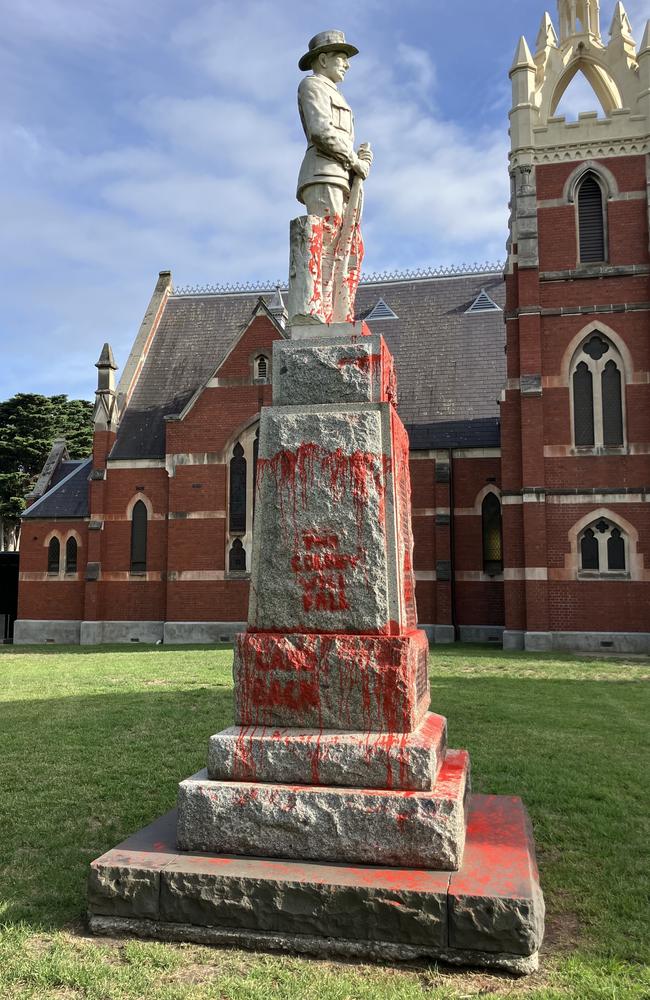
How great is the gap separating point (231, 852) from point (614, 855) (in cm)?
261

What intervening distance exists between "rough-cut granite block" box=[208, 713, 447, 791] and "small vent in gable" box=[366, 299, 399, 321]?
83.5 feet

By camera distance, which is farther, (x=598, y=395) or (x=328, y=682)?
(x=598, y=395)

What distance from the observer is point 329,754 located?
156 inches

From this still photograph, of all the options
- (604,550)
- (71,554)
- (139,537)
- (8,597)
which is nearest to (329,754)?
(604,550)

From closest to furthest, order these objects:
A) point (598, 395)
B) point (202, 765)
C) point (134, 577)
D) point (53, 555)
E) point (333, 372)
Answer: point (333, 372), point (202, 765), point (598, 395), point (134, 577), point (53, 555)

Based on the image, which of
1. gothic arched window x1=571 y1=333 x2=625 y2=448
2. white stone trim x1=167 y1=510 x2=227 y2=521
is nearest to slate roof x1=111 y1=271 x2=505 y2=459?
white stone trim x1=167 y1=510 x2=227 y2=521

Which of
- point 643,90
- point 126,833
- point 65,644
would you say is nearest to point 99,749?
point 126,833

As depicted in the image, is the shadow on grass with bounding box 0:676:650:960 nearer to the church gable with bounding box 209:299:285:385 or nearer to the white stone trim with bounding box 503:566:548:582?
the white stone trim with bounding box 503:566:548:582

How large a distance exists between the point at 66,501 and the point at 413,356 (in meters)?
13.3

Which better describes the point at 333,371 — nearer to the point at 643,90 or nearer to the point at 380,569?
the point at 380,569

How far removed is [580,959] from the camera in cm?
349

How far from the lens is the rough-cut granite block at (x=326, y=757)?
388 centimetres

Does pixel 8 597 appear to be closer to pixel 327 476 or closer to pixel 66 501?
pixel 66 501

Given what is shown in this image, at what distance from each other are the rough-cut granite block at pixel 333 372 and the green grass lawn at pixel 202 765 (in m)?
2.94
